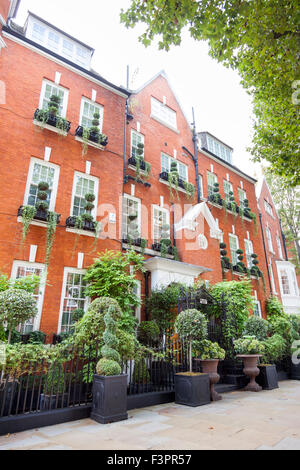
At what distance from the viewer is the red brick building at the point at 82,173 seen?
9367 millimetres

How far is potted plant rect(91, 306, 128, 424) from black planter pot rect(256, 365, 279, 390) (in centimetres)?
627

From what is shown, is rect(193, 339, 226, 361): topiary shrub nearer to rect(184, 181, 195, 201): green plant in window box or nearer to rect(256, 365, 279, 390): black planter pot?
rect(256, 365, 279, 390): black planter pot

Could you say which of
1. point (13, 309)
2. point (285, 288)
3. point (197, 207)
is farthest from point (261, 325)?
point (285, 288)

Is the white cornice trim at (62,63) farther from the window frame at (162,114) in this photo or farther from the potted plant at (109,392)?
the potted plant at (109,392)

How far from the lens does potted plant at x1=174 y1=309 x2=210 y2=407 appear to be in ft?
22.6

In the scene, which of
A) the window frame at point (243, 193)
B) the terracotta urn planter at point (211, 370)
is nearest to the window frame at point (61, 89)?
the terracotta urn planter at point (211, 370)

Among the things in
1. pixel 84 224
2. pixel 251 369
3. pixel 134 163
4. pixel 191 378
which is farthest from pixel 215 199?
pixel 191 378

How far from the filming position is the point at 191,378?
6.88 meters

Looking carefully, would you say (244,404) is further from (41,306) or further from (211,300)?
(41,306)

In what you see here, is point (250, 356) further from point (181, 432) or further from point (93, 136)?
point (93, 136)

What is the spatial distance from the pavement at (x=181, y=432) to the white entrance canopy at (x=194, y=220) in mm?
8567

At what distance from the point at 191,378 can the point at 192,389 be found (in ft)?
0.85

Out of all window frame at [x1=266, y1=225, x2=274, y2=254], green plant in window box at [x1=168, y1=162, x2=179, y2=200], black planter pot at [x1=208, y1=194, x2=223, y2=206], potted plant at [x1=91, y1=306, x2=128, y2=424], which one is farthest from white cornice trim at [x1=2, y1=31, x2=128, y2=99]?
window frame at [x1=266, y1=225, x2=274, y2=254]

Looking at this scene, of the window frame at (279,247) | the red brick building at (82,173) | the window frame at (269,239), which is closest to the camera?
the red brick building at (82,173)
